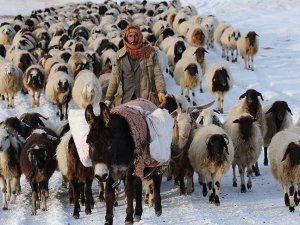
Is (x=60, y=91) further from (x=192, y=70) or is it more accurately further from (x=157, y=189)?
(x=157, y=189)

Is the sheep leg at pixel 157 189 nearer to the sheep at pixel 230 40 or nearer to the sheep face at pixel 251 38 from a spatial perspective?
the sheep face at pixel 251 38

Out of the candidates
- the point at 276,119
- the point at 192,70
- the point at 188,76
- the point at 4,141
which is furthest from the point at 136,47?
the point at 192,70

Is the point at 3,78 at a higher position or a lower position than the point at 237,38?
lower

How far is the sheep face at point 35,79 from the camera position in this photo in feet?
50.4

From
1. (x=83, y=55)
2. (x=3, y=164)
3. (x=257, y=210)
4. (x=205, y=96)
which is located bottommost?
(x=257, y=210)

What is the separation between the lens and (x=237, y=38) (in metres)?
22.2

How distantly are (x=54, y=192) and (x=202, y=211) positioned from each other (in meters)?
2.72

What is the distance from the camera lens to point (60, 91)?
47.5 ft

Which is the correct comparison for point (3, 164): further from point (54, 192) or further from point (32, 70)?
point (32, 70)

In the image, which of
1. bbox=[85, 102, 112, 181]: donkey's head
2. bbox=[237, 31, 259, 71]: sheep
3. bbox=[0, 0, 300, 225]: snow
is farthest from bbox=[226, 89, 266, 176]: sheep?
bbox=[237, 31, 259, 71]: sheep

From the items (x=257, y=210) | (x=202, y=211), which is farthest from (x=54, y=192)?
(x=257, y=210)

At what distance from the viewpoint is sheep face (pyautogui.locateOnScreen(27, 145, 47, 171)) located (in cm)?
835

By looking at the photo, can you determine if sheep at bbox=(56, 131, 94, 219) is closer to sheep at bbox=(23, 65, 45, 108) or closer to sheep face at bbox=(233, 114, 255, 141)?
sheep face at bbox=(233, 114, 255, 141)

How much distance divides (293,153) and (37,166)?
12.6 feet
